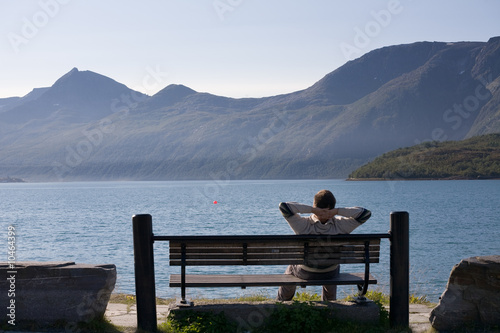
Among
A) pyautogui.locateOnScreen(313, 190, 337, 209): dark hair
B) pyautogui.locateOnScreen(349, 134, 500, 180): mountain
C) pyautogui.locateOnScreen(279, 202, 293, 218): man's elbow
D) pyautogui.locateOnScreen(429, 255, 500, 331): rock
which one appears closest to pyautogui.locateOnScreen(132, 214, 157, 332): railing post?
pyautogui.locateOnScreen(279, 202, 293, 218): man's elbow

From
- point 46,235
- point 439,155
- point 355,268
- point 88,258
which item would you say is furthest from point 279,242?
point 439,155

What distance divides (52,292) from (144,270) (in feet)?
3.73

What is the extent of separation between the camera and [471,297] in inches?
272

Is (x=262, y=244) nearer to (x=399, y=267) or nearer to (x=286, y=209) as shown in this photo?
(x=286, y=209)

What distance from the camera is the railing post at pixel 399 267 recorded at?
697cm

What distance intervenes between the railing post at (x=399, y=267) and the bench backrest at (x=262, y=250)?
0.29 m

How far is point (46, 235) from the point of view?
42781 millimetres

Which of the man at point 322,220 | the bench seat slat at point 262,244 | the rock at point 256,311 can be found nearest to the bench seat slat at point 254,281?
the man at point 322,220

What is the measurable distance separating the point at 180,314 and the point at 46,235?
38791mm

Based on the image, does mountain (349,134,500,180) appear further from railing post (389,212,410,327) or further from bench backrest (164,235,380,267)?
bench backrest (164,235,380,267)

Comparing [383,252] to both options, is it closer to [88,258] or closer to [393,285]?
[88,258]

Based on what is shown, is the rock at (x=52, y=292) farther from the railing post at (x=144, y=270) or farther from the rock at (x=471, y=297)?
the rock at (x=471, y=297)

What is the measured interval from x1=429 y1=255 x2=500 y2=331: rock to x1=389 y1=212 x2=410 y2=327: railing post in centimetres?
40

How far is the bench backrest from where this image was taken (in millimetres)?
6855
